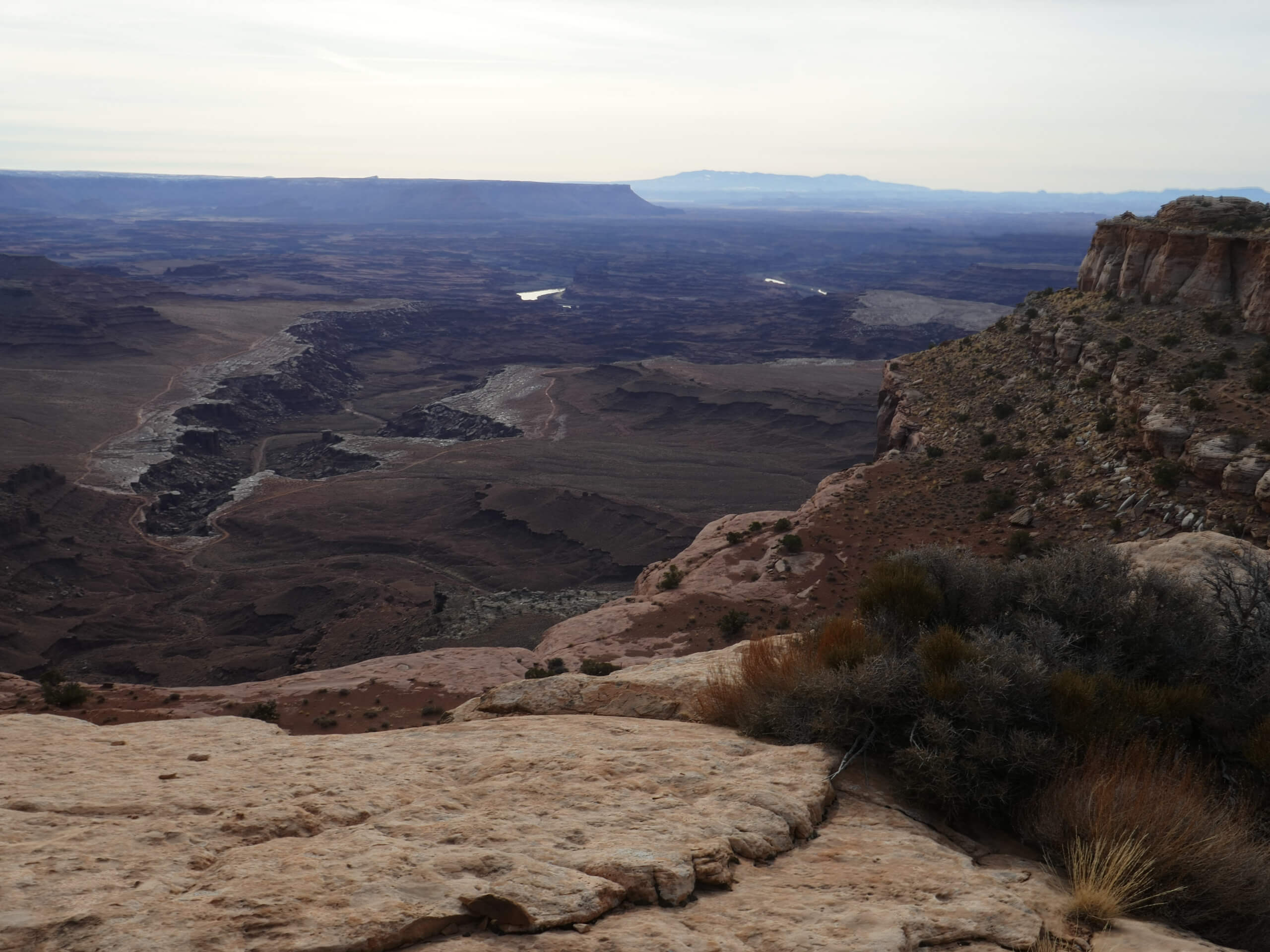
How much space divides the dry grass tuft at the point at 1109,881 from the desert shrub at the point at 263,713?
1154 centimetres

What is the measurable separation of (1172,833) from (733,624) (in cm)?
1223

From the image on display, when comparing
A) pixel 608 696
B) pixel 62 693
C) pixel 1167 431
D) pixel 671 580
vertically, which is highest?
pixel 1167 431

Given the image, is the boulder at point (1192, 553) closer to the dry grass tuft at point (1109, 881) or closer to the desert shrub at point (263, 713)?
the dry grass tuft at point (1109, 881)

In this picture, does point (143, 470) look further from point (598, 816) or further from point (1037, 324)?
point (598, 816)

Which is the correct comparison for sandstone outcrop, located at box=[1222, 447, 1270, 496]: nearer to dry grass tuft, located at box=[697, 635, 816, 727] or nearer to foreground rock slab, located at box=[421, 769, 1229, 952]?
dry grass tuft, located at box=[697, 635, 816, 727]

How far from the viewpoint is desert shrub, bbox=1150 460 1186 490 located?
16.3 metres

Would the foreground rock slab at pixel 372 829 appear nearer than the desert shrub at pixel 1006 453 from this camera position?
Yes

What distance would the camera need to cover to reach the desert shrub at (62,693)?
1227 cm

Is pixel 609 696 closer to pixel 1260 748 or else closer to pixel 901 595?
pixel 901 595

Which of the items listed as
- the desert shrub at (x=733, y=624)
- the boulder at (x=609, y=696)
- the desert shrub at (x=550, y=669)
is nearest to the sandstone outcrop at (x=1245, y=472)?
the desert shrub at (x=733, y=624)

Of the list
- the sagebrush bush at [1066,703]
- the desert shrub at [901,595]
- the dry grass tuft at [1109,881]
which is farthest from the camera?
the desert shrub at [901,595]

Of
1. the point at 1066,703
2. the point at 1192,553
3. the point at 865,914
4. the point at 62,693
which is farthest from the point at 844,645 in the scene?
the point at 62,693

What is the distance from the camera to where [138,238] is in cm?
16812

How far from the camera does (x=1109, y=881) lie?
13.6 ft
